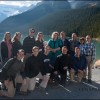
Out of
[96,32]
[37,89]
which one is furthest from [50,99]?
[96,32]

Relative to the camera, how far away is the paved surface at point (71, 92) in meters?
7.99

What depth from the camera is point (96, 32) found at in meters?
105

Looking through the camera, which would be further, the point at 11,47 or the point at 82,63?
the point at 82,63

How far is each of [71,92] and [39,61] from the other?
4.34 feet

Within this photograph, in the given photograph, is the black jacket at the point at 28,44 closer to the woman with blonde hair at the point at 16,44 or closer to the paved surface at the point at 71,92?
the woman with blonde hair at the point at 16,44

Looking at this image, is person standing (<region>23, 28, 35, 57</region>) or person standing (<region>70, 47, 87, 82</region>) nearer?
person standing (<region>23, 28, 35, 57</region>)

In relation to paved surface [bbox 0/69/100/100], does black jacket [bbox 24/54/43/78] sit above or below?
above

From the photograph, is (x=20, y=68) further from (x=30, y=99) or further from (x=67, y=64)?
(x=67, y=64)

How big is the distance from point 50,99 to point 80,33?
4195 inches

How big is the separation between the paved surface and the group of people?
0.64 feet

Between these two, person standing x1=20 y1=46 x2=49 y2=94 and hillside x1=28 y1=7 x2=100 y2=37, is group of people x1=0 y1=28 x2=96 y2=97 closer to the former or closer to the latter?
person standing x1=20 y1=46 x2=49 y2=94

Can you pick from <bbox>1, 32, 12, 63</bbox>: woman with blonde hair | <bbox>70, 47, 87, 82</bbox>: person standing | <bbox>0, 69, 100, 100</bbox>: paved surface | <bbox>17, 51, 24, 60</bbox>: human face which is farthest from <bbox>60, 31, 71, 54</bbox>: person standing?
<bbox>17, 51, 24, 60</bbox>: human face

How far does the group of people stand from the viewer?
25.1ft

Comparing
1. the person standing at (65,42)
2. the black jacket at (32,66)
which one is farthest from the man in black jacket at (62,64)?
the person standing at (65,42)
